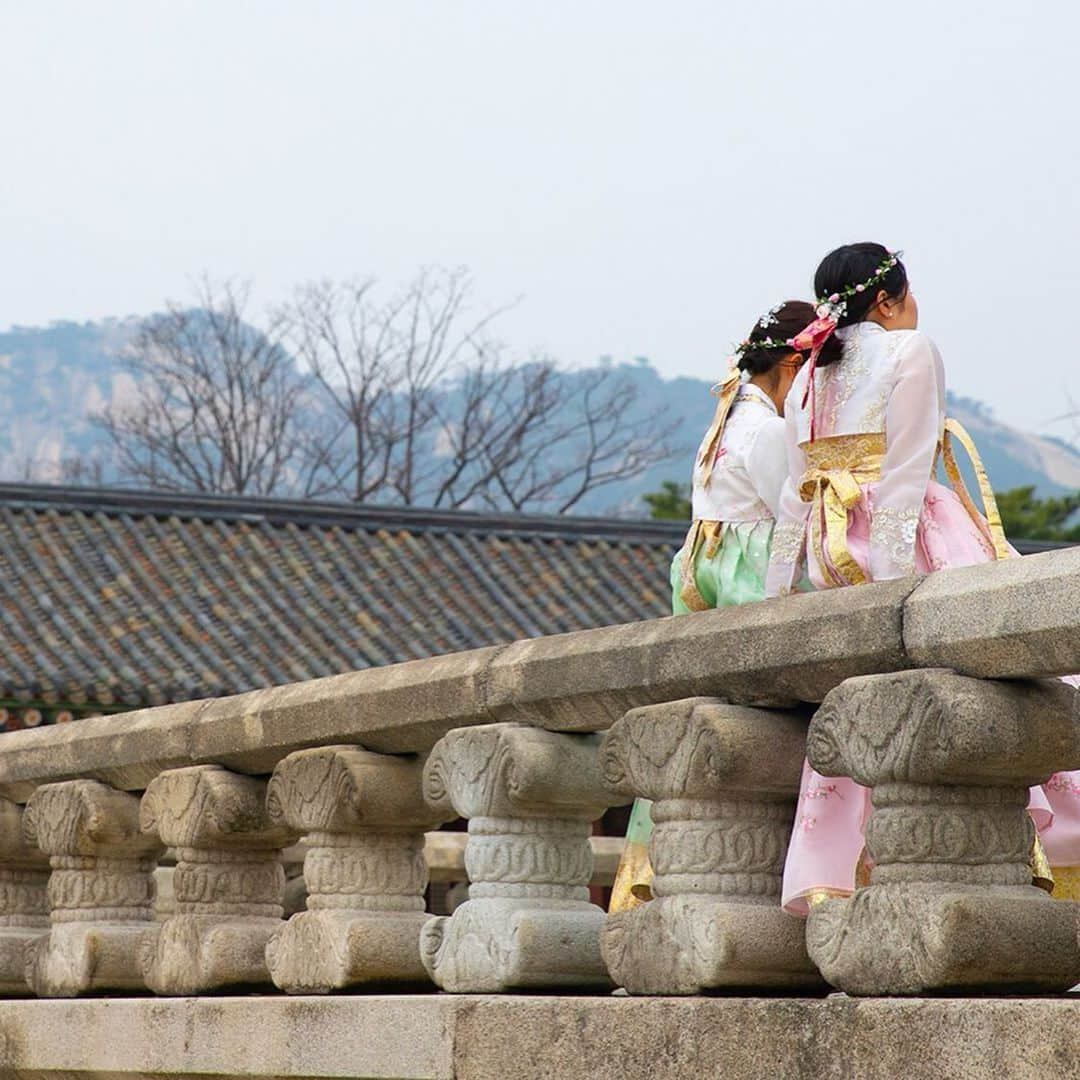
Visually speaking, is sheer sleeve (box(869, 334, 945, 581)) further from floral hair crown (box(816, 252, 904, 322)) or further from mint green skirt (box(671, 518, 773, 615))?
mint green skirt (box(671, 518, 773, 615))

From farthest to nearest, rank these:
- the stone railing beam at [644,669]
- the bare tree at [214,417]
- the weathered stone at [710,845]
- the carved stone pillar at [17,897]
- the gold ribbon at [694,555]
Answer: the bare tree at [214,417]
the carved stone pillar at [17,897]
the gold ribbon at [694,555]
the weathered stone at [710,845]
the stone railing beam at [644,669]

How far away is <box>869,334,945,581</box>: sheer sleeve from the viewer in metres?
4.57

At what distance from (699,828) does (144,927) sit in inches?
82.9

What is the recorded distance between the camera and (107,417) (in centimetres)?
3897

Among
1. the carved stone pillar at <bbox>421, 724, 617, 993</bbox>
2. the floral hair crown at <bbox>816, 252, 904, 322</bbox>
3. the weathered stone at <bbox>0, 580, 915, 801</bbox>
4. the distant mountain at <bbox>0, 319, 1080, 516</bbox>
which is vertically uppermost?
the distant mountain at <bbox>0, 319, 1080, 516</bbox>

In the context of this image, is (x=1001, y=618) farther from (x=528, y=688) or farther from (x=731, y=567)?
(x=731, y=567)

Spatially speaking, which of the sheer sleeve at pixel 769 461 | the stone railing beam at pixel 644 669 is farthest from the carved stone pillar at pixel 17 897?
the sheer sleeve at pixel 769 461

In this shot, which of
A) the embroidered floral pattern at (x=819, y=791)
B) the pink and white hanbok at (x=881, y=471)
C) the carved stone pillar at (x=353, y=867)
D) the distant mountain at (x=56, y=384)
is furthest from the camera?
the distant mountain at (x=56, y=384)

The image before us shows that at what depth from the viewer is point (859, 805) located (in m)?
3.83

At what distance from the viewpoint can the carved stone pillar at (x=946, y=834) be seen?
322 cm

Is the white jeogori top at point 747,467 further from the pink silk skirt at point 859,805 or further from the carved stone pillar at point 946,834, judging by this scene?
the carved stone pillar at point 946,834

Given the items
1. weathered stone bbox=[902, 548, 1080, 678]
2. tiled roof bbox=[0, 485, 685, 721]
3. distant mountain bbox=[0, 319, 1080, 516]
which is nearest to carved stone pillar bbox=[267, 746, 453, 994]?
weathered stone bbox=[902, 548, 1080, 678]

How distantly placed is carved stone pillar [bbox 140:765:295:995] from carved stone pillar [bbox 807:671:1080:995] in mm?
1800

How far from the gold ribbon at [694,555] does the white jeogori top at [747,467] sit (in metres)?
0.02
